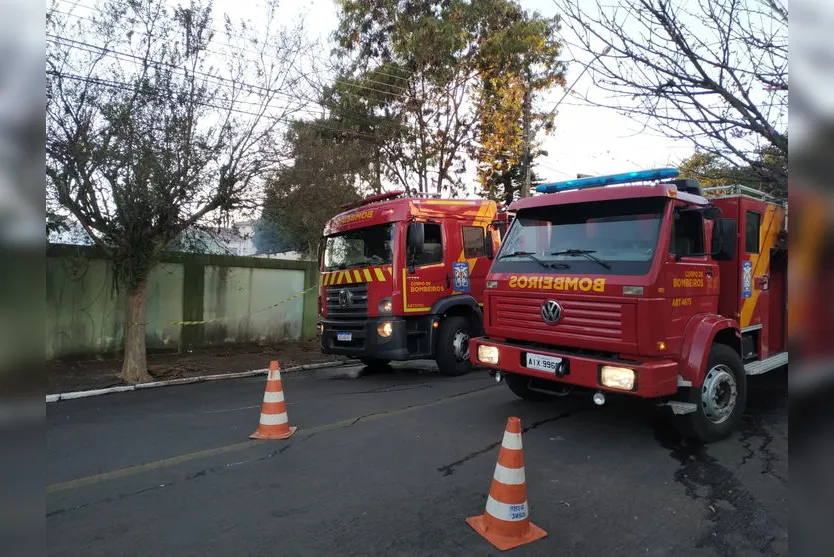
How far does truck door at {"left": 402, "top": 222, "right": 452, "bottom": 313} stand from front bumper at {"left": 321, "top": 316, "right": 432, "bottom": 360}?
29cm

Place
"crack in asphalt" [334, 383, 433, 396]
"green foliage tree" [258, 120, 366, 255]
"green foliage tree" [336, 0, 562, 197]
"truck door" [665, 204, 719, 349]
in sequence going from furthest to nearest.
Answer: "green foliage tree" [336, 0, 562, 197] → "green foliage tree" [258, 120, 366, 255] → "crack in asphalt" [334, 383, 433, 396] → "truck door" [665, 204, 719, 349]

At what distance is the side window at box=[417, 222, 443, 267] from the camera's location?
27.4 ft

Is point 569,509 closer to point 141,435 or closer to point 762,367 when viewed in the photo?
point 762,367

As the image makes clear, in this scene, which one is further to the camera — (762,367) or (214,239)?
(214,239)

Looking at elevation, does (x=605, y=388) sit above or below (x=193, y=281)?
below

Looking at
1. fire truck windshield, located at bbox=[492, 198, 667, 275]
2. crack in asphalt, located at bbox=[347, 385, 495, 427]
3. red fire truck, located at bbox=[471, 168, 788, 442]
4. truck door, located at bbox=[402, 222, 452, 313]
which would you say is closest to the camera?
red fire truck, located at bbox=[471, 168, 788, 442]

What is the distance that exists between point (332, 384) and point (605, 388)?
4.76m

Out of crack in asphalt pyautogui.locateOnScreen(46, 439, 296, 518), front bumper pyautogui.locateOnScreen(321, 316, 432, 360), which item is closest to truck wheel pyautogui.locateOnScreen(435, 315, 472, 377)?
front bumper pyautogui.locateOnScreen(321, 316, 432, 360)

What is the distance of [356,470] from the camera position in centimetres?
436

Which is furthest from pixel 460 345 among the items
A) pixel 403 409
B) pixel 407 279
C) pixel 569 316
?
pixel 569 316

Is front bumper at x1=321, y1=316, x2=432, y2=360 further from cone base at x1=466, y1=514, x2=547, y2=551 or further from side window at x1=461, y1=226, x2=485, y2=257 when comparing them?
cone base at x1=466, y1=514, x2=547, y2=551
